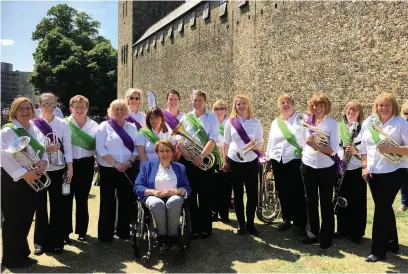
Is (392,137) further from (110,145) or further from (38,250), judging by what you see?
(38,250)

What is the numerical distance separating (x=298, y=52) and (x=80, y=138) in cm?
1165

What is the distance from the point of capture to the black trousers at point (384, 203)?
419cm

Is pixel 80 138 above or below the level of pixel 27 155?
above

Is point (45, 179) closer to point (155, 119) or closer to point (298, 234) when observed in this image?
point (155, 119)

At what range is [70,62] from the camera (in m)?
40.1

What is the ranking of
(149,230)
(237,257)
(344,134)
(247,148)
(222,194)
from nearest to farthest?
(149,230), (237,257), (247,148), (344,134), (222,194)

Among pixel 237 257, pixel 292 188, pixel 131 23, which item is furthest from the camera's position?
pixel 131 23

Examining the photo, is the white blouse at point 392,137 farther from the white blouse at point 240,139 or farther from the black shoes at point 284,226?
the black shoes at point 284,226

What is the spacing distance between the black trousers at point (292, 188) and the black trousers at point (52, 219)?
112 inches

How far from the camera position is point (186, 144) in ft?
16.4

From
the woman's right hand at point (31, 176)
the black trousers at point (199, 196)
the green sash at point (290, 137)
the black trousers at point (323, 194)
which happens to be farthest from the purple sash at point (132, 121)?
the black trousers at point (323, 194)

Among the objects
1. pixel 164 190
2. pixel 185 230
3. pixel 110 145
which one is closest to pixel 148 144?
pixel 110 145

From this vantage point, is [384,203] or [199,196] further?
[199,196]

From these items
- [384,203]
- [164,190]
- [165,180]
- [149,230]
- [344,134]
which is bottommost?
[149,230]
